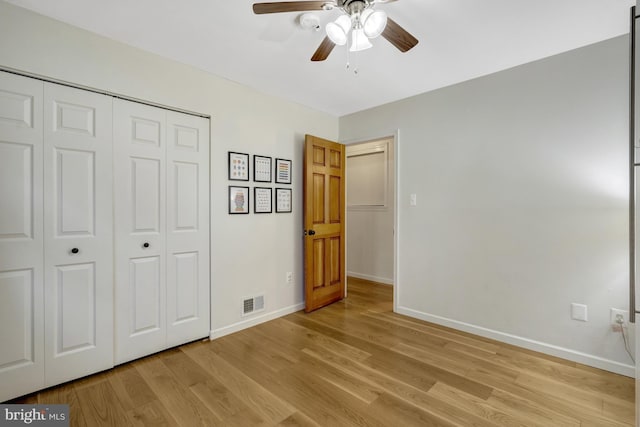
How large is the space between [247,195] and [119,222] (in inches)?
43.6

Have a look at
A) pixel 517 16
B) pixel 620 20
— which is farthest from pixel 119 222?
pixel 620 20

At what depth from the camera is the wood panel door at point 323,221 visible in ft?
10.9

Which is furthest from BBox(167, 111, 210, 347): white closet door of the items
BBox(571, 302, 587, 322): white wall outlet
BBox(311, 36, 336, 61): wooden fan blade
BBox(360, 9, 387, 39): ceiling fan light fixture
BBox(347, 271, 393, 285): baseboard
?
BBox(571, 302, 587, 322): white wall outlet

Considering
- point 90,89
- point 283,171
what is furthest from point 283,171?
point 90,89

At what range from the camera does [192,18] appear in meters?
1.94

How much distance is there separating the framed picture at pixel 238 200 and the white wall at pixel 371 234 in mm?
2369

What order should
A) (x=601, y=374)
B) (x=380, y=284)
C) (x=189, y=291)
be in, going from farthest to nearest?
1. (x=380, y=284)
2. (x=189, y=291)
3. (x=601, y=374)

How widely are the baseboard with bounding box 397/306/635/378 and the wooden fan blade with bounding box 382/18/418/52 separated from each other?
2.52m

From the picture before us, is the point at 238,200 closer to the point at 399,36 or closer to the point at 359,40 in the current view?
the point at 359,40

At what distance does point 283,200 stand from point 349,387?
1.95 meters

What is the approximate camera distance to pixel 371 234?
4.92 meters

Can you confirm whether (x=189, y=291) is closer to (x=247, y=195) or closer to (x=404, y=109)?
(x=247, y=195)

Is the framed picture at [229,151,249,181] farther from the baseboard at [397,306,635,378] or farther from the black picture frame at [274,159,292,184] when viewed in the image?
the baseboard at [397,306,635,378]

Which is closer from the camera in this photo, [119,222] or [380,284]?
[119,222]
